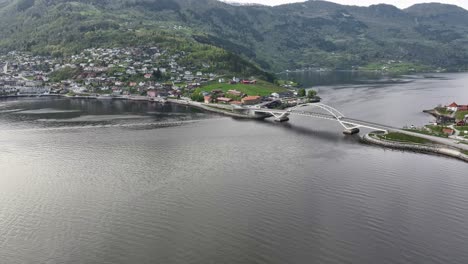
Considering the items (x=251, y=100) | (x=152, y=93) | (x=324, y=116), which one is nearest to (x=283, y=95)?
(x=251, y=100)

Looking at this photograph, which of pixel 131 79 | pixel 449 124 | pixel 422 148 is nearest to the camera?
pixel 422 148

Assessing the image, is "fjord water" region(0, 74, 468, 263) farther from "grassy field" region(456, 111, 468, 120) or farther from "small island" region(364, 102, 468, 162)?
"grassy field" region(456, 111, 468, 120)

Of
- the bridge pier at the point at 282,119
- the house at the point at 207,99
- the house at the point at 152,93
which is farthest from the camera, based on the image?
the house at the point at 152,93

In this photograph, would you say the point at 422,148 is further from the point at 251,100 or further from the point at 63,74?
the point at 63,74

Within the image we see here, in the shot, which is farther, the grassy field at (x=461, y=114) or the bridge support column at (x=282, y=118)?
the bridge support column at (x=282, y=118)

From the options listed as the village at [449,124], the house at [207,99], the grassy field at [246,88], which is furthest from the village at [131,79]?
the village at [449,124]

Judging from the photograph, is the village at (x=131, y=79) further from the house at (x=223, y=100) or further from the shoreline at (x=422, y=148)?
the shoreline at (x=422, y=148)
